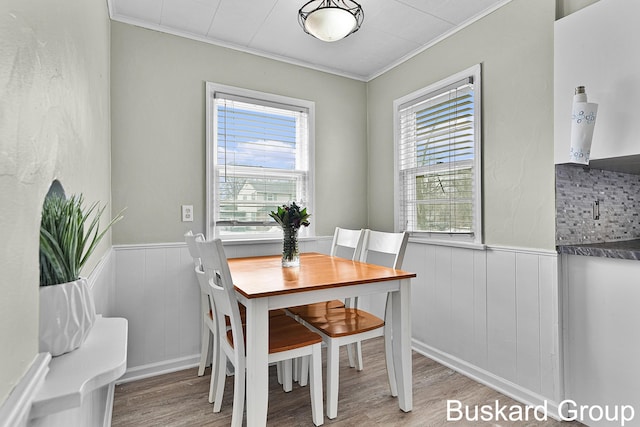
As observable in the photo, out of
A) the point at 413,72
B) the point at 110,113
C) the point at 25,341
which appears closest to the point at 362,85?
the point at 413,72

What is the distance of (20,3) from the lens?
2.01 ft

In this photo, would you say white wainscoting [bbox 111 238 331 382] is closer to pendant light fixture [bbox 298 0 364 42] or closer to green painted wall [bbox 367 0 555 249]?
pendant light fixture [bbox 298 0 364 42]

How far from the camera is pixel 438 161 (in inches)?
105

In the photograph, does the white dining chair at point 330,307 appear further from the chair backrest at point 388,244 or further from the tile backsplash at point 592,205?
the tile backsplash at point 592,205

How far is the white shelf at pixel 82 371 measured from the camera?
1.75 feet

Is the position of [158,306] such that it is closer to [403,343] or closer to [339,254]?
[339,254]

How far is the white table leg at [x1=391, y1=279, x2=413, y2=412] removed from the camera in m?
1.92

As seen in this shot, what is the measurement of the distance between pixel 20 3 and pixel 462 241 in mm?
2461

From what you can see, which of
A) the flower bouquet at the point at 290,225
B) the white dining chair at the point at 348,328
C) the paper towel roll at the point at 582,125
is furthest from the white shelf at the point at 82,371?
the paper towel roll at the point at 582,125

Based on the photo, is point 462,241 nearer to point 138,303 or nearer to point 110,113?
point 138,303

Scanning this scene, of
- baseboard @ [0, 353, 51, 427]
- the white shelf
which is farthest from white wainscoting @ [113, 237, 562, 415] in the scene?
baseboard @ [0, 353, 51, 427]

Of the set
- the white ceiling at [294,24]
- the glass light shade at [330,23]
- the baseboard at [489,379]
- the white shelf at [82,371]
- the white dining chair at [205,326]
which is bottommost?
the baseboard at [489,379]

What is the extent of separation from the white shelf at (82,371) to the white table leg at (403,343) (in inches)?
56.6

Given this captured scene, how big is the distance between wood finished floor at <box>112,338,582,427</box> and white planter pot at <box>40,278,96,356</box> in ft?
4.81
